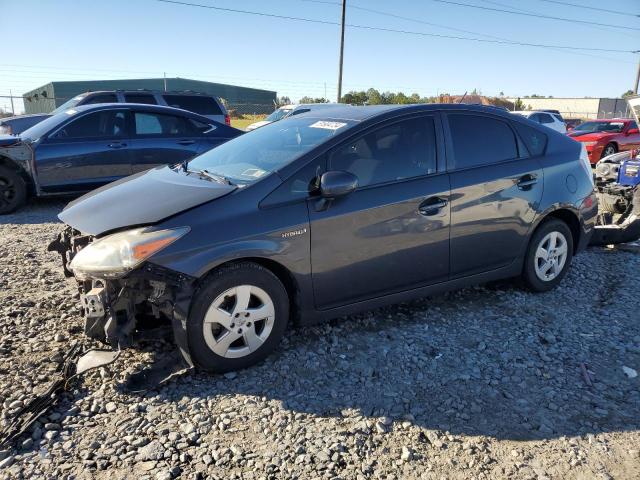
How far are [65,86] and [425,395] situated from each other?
51.4 m

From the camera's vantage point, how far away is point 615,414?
3072 mm

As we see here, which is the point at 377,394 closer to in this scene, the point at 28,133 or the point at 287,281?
the point at 287,281

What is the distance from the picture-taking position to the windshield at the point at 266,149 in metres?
3.71

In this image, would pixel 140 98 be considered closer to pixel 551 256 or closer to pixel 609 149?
pixel 551 256

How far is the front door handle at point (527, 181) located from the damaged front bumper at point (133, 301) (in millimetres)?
2878

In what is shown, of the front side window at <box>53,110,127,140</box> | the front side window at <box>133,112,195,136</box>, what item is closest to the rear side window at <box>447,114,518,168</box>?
the front side window at <box>133,112,195,136</box>

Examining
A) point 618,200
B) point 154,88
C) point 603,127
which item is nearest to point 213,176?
point 618,200

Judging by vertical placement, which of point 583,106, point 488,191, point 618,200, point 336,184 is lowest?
point 618,200

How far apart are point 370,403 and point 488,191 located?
207cm

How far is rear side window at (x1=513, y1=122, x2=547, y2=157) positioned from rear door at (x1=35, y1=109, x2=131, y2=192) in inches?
234

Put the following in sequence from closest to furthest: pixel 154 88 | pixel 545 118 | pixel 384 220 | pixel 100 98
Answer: pixel 384 220
pixel 100 98
pixel 545 118
pixel 154 88

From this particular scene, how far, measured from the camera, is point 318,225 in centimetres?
350

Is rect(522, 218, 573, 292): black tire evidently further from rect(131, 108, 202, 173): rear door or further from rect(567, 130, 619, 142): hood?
rect(567, 130, 619, 142): hood

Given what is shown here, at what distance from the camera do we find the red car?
51.0 ft
